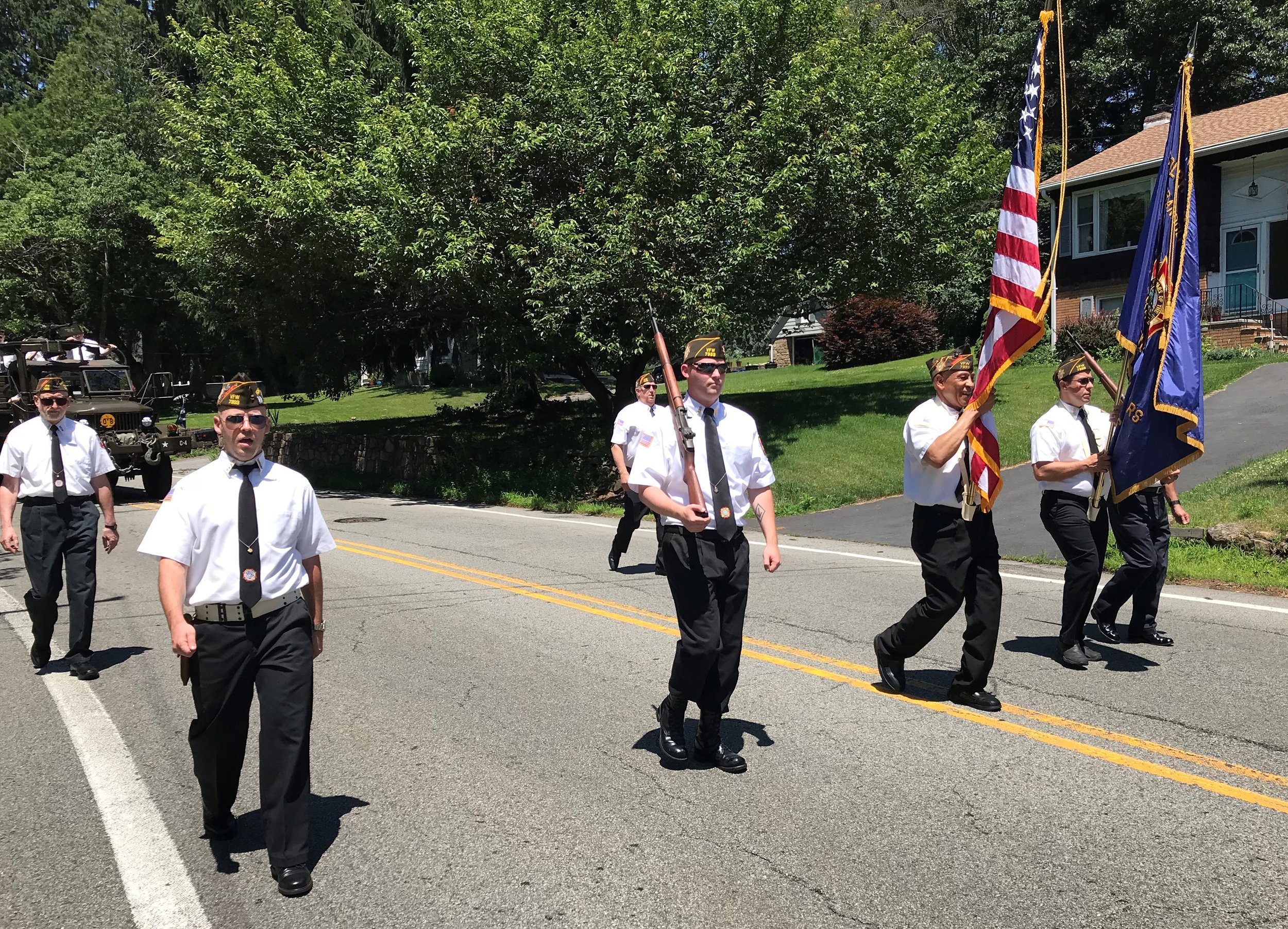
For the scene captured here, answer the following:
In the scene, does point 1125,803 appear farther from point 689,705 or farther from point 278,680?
point 278,680

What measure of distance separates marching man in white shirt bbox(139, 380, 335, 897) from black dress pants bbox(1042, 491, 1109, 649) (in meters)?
4.84

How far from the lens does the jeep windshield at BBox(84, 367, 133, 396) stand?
2166cm

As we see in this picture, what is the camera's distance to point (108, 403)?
21.5 m

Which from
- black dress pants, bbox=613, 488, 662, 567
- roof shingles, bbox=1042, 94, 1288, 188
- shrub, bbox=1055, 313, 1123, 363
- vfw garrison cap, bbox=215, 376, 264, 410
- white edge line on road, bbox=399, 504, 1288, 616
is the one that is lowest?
white edge line on road, bbox=399, 504, 1288, 616

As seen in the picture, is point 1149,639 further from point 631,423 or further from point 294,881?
point 294,881

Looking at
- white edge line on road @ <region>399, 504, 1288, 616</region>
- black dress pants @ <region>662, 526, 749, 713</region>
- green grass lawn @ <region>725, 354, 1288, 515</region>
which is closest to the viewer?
black dress pants @ <region>662, 526, 749, 713</region>

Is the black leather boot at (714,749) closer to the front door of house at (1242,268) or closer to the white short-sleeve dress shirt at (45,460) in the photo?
the white short-sleeve dress shirt at (45,460)

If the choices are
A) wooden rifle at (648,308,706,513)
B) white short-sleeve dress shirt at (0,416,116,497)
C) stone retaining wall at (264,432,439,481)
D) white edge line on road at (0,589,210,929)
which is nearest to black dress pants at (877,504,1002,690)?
wooden rifle at (648,308,706,513)

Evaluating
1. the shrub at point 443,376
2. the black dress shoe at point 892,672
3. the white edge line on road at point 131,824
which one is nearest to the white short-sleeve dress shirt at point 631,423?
the black dress shoe at point 892,672

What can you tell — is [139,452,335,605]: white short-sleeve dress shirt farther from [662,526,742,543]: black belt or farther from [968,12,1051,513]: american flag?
[968,12,1051,513]: american flag

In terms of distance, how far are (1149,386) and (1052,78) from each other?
4100 centimetres

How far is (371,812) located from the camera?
188 inches

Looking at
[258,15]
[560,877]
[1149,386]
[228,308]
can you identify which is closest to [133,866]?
[560,877]

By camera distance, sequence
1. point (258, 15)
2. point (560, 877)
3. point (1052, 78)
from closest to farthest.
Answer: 1. point (560, 877)
2. point (258, 15)
3. point (1052, 78)
